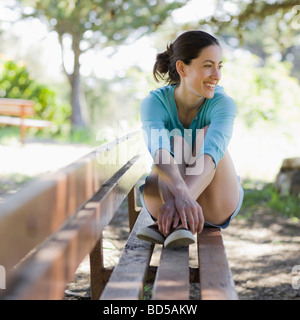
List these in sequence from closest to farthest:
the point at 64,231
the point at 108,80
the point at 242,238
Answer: the point at 64,231
the point at 242,238
the point at 108,80

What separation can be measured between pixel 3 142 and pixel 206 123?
7834 mm

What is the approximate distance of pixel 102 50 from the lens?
16594mm

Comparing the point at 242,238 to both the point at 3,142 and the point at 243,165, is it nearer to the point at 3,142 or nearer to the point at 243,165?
the point at 243,165

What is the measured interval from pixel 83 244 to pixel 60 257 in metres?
0.22

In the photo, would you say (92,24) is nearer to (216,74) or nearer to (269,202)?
(269,202)

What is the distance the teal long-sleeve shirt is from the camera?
7.16 feet

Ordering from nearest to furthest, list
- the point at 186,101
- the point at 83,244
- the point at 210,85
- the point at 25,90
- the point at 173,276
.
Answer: the point at 83,244, the point at 173,276, the point at 210,85, the point at 186,101, the point at 25,90

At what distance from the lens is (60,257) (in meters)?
1.09

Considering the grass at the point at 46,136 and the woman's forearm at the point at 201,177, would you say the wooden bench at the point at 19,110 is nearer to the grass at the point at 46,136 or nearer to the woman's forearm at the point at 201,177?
the grass at the point at 46,136

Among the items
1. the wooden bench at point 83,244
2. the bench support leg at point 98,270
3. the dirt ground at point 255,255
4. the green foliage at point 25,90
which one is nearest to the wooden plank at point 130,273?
the wooden bench at point 83,244

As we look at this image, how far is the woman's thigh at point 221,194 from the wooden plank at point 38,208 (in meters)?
0.92

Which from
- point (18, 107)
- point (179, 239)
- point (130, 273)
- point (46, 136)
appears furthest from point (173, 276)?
point (46, 136)

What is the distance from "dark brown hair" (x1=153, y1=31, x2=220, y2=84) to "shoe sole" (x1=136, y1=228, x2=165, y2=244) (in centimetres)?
89
